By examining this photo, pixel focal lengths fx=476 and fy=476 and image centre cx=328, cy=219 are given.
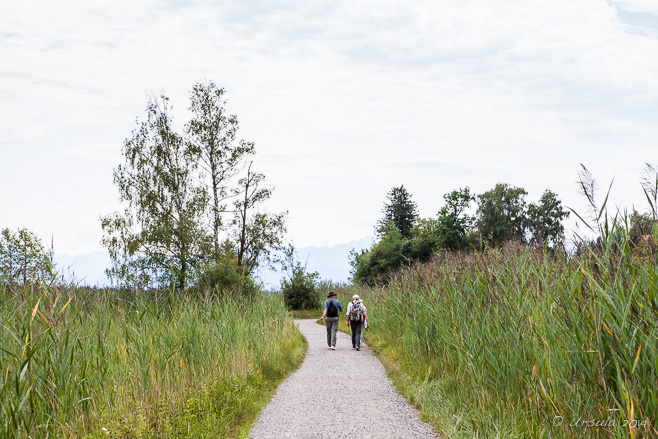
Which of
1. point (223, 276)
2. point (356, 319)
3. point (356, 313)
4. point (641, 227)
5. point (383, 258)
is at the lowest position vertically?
point (356, 319)

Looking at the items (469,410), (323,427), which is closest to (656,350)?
(469,410)

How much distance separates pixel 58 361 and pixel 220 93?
27304 millimetres

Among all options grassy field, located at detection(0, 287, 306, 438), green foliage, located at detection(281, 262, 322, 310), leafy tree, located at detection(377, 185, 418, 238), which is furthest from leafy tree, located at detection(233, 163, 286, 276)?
leafy tree, located at detection(377, 185, 418, 238)

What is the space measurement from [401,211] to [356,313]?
189ft

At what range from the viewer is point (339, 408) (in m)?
7.59

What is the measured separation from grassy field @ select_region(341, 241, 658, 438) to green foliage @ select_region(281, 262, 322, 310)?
2146cm

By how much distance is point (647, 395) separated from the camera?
3334 millimetres

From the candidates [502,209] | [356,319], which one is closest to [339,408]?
→ [356,319]

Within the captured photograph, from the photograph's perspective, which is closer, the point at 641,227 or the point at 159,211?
the point at 641,227

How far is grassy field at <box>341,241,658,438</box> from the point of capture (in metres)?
3.38

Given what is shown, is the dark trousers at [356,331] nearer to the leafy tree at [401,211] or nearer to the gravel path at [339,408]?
the gravel path at [339,408]

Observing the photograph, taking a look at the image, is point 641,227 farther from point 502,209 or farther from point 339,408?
point 502,209

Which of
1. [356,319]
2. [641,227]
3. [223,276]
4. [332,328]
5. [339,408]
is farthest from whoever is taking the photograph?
[223,276]

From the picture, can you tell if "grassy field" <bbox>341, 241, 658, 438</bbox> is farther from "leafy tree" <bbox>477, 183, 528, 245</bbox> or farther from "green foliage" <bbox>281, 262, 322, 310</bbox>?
"leafy tree" <bbox>477, 183, 528, 245</bbox>
